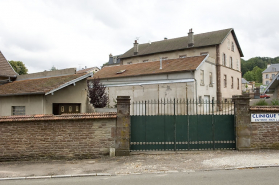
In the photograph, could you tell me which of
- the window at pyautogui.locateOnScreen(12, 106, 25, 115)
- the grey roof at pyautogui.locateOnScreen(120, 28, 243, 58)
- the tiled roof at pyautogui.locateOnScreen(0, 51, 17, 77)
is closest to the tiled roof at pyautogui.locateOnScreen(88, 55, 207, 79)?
the grey roof at pyautogui.locateOnScreen(120, 28, 243, 58)

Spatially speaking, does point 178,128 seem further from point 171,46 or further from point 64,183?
point 171,46

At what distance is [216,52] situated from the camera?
36375 millimetres

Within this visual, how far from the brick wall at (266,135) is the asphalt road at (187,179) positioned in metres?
2.99

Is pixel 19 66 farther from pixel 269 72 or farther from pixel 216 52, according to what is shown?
pixel 269 72

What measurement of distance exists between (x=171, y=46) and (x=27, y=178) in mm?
37059

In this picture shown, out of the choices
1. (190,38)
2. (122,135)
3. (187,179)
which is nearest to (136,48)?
(190,38)

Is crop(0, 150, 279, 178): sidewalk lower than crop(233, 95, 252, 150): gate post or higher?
lower

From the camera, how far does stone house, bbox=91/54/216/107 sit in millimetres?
28125

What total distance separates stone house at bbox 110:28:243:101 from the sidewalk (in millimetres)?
24961

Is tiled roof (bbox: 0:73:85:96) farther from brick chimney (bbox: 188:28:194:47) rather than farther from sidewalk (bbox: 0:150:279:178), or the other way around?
brick chimney (bbox: 188:28:194:47)

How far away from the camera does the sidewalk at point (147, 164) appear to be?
8594 mm

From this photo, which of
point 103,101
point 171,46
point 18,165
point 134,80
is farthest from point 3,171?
point 171,46

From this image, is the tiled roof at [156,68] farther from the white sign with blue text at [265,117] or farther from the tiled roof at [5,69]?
the white sign with blue text at [265,117]

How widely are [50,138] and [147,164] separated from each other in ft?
13.8
